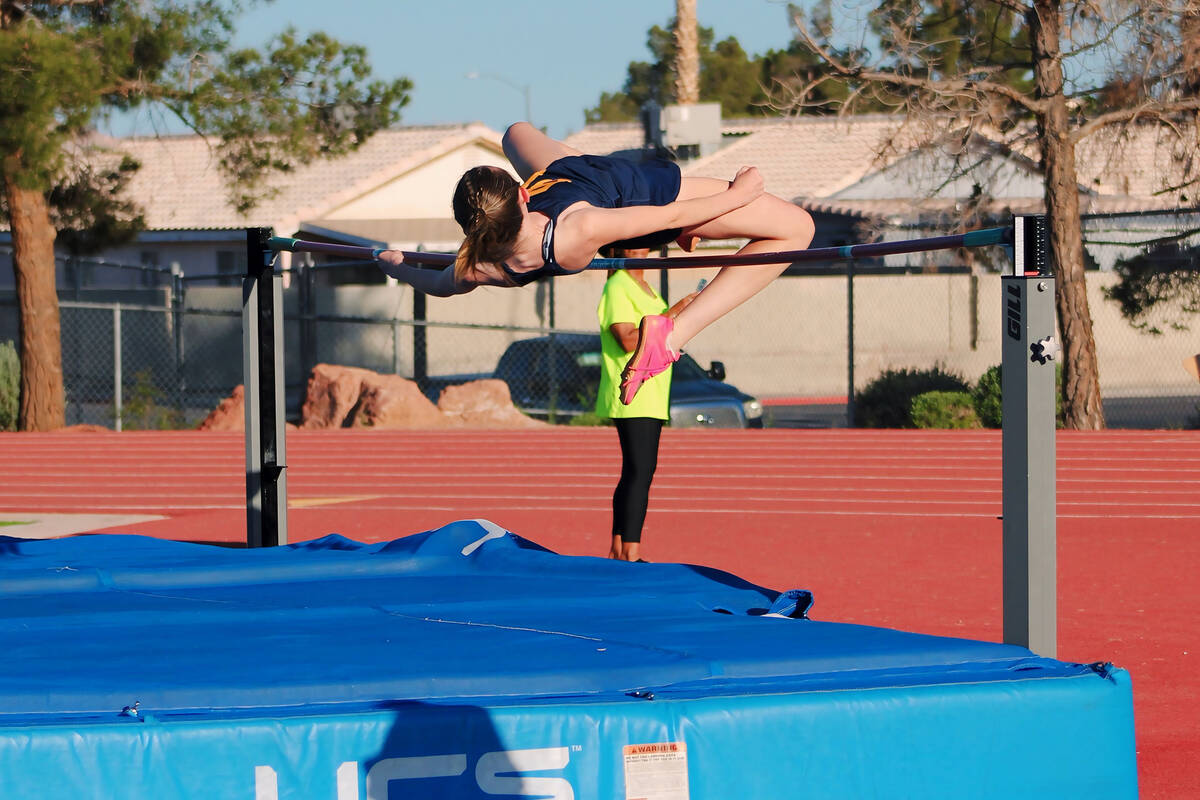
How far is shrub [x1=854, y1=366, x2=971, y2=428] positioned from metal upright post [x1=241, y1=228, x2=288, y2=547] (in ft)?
36.1

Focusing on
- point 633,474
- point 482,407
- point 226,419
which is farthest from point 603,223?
point 226,419

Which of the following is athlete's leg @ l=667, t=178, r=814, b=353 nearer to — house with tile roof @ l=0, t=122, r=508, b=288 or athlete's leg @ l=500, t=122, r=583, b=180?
athlete's leg @ l=500, t=122, r=583, b=180

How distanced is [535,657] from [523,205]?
5.09 ft

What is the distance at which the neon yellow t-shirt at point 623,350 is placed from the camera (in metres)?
6.11

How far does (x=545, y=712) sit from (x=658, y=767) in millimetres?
275

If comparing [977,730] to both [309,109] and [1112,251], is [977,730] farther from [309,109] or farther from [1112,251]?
[1112,251]

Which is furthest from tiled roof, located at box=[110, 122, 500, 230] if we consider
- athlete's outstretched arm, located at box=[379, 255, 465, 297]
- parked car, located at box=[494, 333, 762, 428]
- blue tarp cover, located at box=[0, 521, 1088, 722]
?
blue tarp cover, located at box=[0, 521, 1088, 722]

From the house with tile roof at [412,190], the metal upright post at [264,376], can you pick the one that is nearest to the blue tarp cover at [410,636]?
the metal upright post at [264,376]

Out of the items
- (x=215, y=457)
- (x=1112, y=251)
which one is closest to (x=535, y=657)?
(x=215, y=457)

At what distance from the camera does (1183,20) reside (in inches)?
520

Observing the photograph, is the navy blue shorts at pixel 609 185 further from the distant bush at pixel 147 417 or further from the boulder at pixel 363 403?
the distant bush at pixel 147 417

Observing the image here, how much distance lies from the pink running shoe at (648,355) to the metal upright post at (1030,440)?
1.26 metres

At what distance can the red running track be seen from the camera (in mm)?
6004

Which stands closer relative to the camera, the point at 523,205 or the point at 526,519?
the point at 523,205
